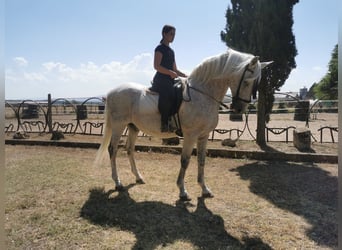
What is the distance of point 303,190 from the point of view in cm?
448

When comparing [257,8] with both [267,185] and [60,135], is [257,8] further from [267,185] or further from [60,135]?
[60,135]

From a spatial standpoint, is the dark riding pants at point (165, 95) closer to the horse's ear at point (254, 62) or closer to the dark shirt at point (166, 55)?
the dark shirt at point (166, 55)

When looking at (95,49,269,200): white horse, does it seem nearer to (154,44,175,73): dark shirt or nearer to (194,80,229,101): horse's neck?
(194,80,229,101): horse's neck

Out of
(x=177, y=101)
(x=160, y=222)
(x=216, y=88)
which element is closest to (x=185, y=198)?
(x=160, y=222)

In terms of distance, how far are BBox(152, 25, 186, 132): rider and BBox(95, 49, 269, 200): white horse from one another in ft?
0.59

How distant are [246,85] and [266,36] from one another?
3.68 metres

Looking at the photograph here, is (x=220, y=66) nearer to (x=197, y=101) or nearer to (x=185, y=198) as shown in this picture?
(x=197, y=101)

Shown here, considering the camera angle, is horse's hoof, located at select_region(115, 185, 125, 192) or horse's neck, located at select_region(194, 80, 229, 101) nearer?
horse's neck, located at select_region(194, 80, 229, 101)

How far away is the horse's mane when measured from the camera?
12.2ft

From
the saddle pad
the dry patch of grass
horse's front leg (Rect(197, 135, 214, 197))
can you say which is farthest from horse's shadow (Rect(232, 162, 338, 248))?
the saddle pad

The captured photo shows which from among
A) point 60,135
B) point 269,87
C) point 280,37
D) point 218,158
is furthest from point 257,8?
point 60,135

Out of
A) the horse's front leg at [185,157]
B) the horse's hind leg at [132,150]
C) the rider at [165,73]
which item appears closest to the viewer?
the rider at [165,73]

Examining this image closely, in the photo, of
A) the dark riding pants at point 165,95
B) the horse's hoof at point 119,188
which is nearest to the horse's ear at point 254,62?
the dark riding pants at point 165,95

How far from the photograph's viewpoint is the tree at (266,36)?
21.9 ft
